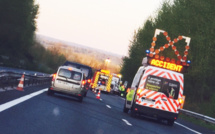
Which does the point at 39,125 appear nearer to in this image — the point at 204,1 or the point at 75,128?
the point at 75,128

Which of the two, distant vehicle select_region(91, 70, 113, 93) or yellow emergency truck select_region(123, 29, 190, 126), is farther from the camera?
distant vehicle select_region(91, 70, 113, 93)

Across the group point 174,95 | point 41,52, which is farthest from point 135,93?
point 41,52

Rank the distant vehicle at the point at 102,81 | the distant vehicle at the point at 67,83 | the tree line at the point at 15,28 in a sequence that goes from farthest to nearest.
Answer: the tree line at the point at 15,28 → the distant vehicle at the point at 102,81 → the distant vehicle at the point at 67,83

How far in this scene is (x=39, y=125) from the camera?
10.6m

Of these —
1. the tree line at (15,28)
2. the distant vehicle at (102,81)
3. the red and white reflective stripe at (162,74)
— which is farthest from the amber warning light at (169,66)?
the tree line at (15,28)

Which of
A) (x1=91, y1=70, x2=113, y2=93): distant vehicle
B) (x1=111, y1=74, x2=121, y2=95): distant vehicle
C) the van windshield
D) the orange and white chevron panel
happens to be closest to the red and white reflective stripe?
the orange and white chevron panel

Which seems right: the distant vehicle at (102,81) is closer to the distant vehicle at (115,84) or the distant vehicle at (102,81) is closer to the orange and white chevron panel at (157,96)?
the distant vehicle at (115,84)

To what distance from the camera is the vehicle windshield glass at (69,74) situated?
22.8 metres

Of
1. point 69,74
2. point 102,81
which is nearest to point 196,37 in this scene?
point 69,74

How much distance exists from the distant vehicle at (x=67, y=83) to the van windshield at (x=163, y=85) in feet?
16.4

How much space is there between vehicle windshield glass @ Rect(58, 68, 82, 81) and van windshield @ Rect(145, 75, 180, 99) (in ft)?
17.2

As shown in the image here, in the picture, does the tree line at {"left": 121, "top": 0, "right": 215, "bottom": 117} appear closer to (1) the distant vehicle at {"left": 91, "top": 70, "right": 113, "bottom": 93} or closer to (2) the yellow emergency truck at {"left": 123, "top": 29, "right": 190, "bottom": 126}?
(1) the distant vehicle at {"left": 91, "top": 70, "right": 113, "bottom": 93}

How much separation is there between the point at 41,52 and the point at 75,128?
107 meters

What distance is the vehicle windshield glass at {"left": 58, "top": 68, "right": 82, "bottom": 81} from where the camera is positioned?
22.8m
